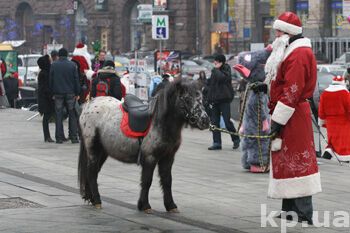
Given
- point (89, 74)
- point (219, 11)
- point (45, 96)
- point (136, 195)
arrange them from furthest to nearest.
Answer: point (219, 11)
point (89, 74)
point (45, 96)
point (136, 195)

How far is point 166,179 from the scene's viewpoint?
1221 centimetres

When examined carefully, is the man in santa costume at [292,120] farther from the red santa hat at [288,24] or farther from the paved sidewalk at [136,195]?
the paved sidewalk at [136,195]

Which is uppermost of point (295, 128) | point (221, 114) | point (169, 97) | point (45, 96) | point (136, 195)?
point (169, 97)

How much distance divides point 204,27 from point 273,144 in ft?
199

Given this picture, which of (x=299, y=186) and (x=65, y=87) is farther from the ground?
(x=65, y=87)


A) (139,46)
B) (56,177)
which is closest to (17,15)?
(139,46)

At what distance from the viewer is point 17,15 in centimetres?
8669

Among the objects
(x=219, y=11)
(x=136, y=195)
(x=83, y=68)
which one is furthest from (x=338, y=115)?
(x=219, y=11)

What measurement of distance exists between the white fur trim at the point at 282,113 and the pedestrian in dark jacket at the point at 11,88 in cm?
2142

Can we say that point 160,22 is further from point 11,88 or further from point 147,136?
point 147,136

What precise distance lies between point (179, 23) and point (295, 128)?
61530mm

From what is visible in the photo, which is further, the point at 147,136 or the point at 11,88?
the point at 11,88

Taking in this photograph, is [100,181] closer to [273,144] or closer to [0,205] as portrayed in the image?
[0,205]

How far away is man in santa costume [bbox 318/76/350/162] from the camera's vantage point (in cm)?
1856
